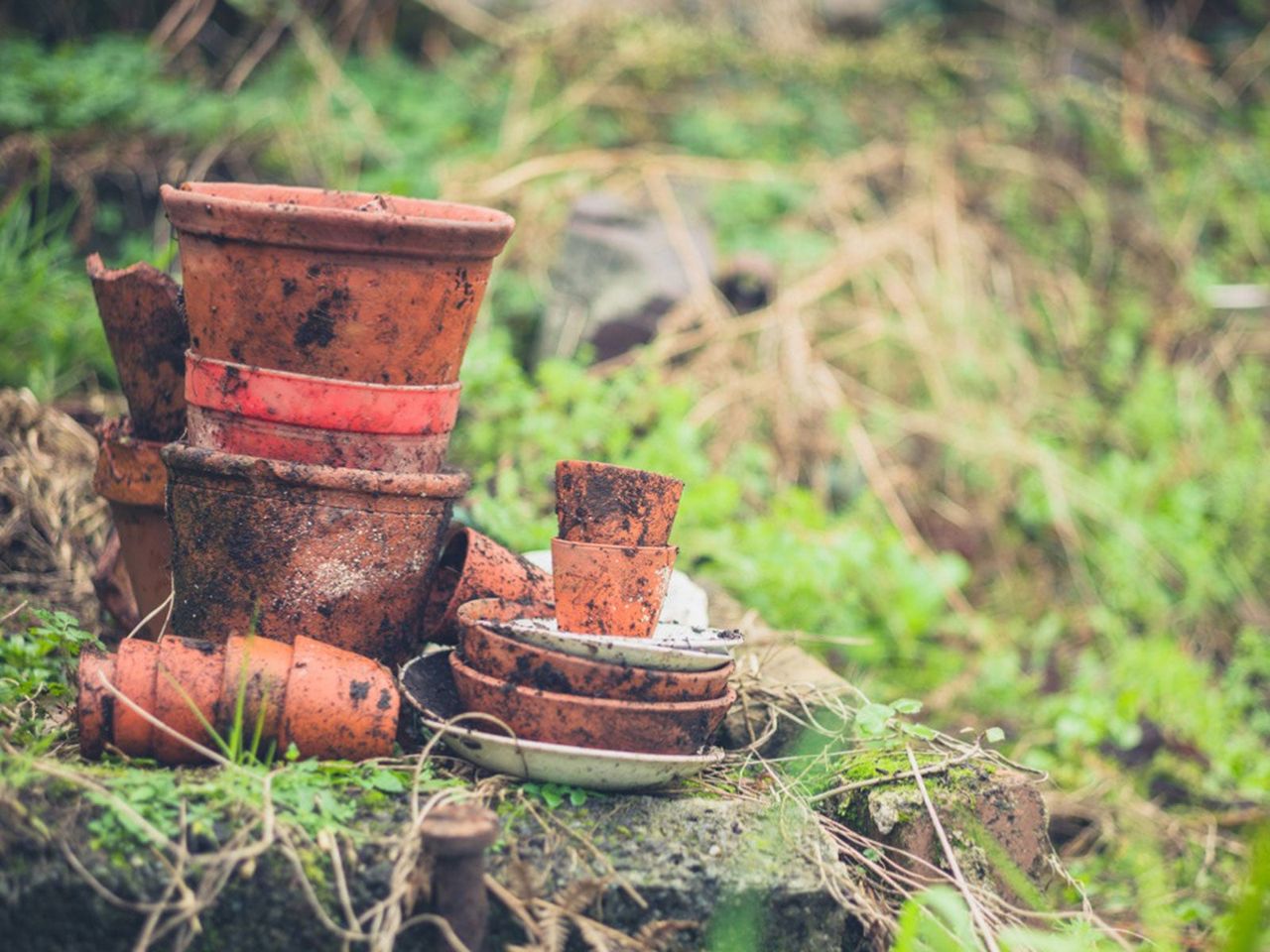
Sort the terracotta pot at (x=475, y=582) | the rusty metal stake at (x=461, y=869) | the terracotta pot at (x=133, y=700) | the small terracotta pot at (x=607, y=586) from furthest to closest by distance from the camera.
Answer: the terracotta pot at (x=475, y=582), the small terracotta pot at (x=607, y=586), the terracotta pot at (x=133, y=700), the rusty metal stake at (x=461, y=869)

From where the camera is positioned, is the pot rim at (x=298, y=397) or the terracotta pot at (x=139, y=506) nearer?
the pot rim at (x=298, y=397)

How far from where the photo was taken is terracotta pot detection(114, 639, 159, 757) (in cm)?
183

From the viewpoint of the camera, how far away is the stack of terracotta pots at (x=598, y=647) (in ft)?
6.20

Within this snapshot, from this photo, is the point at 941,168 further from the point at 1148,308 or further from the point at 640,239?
the point at 640,239

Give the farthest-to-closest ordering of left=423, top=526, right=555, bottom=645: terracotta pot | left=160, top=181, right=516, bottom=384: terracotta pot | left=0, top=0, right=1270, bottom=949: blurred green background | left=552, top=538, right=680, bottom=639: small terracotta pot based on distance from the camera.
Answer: left=0, top=0, right=1270, bottom=949: blurred green background, left=423, top=526, right=555, bottom=645: terracotta pot, left=552, top=538, right=680, bottom=639: small terracotta pot, left=160, top=181, right=516, bottom=384: terracotta pot

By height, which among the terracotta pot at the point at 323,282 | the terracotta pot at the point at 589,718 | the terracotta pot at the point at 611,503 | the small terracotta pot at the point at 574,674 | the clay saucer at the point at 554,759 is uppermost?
the terracotta pot at the point at 323,282

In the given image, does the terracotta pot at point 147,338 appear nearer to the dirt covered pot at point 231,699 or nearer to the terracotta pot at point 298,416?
the terracotta pot at point 298,416

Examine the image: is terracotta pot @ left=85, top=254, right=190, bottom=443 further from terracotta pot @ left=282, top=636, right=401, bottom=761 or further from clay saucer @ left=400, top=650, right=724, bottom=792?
clay saucer @ left=400, top=650, right=724, bottom=792

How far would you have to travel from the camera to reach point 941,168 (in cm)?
570

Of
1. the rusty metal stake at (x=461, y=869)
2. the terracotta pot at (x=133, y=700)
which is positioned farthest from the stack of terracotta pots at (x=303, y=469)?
the rusty metal stake at (x=461, y=869)

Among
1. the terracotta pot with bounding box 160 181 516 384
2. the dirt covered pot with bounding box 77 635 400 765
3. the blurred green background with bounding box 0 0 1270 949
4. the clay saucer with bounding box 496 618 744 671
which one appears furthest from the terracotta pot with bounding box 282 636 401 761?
the blurred green background with bounding box 0 0 1270 949

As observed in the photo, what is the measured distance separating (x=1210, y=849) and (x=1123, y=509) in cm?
199

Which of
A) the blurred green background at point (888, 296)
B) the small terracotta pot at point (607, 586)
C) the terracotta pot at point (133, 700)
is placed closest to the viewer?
the terracotta pot at point (133, 700)

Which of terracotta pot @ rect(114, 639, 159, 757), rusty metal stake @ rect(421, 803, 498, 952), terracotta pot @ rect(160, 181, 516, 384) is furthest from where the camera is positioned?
terracotta pot @ rect(160, 181, 516, 384)
